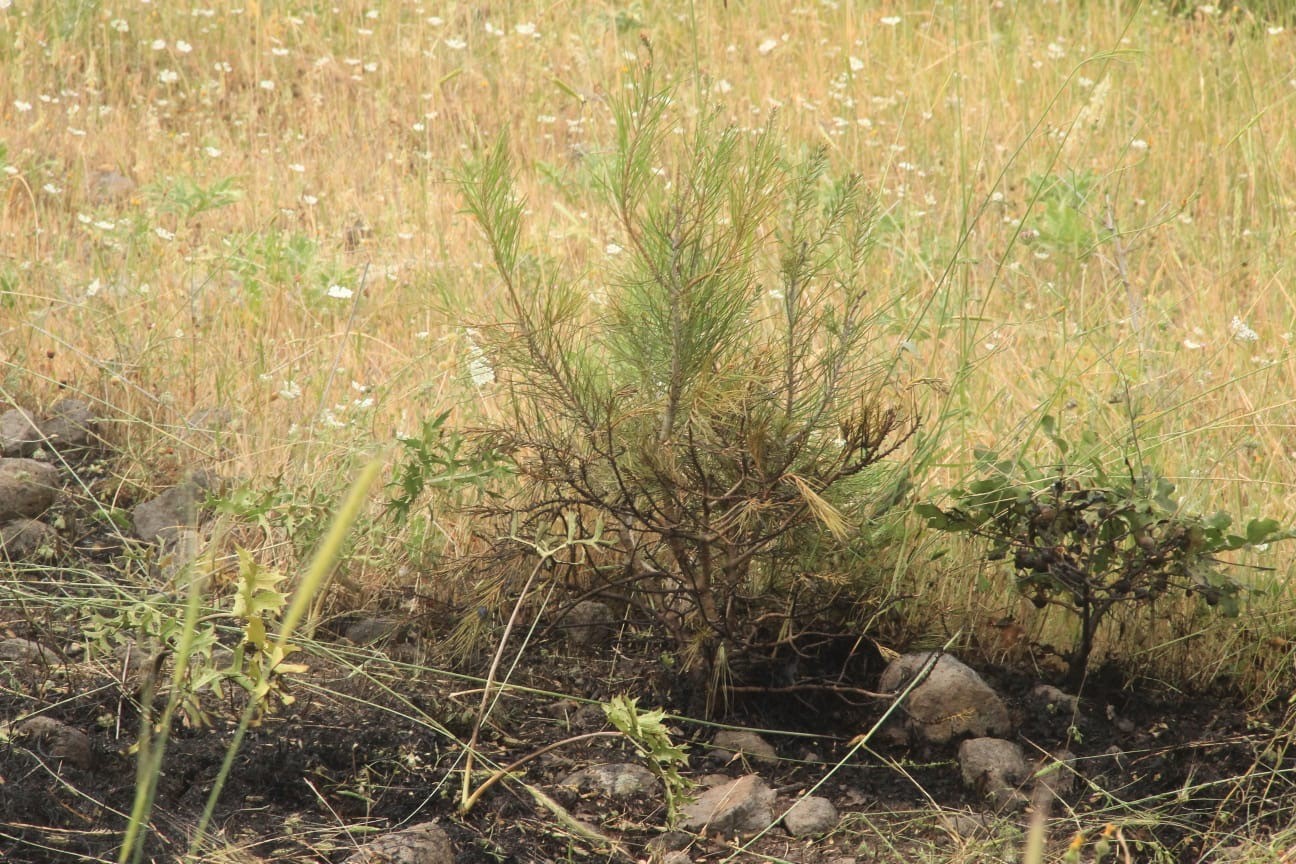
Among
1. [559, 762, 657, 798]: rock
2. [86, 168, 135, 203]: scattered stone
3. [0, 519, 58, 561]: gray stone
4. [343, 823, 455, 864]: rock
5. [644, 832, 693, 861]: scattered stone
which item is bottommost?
[644, 832, 693, 861]: scattered stone

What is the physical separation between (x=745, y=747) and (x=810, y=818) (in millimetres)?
239

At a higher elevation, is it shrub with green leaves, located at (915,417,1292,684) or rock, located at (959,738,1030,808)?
shrub with green leaves, located at (915,417,1292,684)

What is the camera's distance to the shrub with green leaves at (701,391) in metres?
2.27

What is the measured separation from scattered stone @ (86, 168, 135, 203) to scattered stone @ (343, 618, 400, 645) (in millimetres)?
2688

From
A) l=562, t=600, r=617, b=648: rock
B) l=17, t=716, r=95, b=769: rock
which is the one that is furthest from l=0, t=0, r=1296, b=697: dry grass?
l=17, t=716, r=95, b=769: rock

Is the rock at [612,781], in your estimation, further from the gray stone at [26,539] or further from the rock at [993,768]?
the gray stone at [26,539]

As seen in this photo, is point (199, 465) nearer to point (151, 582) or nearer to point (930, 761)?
point (151, 582)

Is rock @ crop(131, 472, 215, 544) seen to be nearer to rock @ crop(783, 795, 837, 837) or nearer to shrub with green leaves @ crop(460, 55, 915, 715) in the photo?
shrub with green leaves @ crop(460, 55, 915, 715)

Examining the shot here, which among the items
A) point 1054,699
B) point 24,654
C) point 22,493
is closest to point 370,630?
point 24,654

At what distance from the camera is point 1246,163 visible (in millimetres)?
4773

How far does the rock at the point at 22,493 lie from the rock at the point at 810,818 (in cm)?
179

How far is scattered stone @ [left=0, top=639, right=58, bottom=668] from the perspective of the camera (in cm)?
240

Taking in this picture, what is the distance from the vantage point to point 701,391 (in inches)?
89.6

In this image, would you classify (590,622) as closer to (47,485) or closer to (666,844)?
(666,844)
